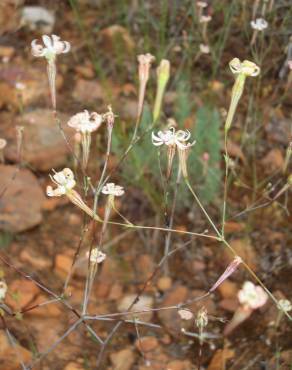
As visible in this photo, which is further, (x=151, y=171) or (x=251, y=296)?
(x=151, y=171)

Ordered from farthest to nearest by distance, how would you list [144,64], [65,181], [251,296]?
[144,64] < [65,181] < [251,296]

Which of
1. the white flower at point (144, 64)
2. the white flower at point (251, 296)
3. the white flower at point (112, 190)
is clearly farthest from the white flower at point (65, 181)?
the white flower at point (251, 296)

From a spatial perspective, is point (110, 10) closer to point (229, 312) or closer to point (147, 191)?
point (147, 191)

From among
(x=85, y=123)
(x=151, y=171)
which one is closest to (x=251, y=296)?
(x=85, y=123)

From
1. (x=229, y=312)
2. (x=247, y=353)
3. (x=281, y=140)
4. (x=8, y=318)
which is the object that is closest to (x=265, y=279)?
(x=229, y=312)

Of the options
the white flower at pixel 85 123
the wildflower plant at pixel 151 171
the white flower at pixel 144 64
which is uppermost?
the white flower at pixel 144 64

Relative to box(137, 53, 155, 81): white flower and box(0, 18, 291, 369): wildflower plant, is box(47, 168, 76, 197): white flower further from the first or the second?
box(137, 53, 155, 81): white flower

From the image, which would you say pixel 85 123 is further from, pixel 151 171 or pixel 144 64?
pixel 151 171

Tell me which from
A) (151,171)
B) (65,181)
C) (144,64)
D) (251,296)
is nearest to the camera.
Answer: (251,296)

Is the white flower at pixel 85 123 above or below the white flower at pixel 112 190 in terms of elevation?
above

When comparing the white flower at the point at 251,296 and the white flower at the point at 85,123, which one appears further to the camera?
the white flower at the point at 85,123

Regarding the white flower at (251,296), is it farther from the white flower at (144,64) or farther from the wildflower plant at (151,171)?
the white flower at (144,64)
